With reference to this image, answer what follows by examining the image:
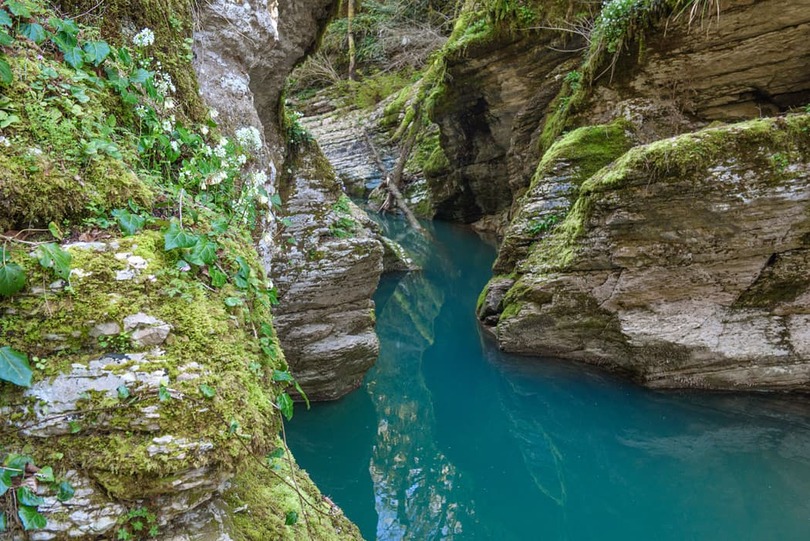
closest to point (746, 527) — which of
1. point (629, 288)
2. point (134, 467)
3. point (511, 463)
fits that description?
point (511, 463)

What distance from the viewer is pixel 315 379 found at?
6.86 m

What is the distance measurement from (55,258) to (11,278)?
0.13 metres

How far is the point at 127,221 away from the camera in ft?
6.04

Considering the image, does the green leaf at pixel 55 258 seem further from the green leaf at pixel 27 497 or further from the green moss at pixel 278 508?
the green moss at pixel 278 508

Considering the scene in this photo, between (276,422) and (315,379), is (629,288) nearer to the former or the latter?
(315,379)

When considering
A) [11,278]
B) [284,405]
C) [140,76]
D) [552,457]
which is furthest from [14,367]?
[552,457]

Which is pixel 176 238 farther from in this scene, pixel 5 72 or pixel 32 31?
pixel 32 31

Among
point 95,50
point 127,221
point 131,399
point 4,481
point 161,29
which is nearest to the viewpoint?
point 4,481

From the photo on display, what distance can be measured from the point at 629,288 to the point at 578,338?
1.24 metres

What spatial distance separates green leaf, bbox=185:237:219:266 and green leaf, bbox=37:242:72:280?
406 millimetres

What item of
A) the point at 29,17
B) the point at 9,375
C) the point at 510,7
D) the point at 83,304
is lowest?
the point at 9,375

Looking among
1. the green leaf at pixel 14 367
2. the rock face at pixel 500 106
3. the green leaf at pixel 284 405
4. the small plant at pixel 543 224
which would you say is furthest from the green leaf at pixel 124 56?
the rock face at pixel 500 106

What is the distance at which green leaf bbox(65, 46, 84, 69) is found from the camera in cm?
204

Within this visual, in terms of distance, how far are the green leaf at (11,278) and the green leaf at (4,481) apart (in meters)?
0.52
